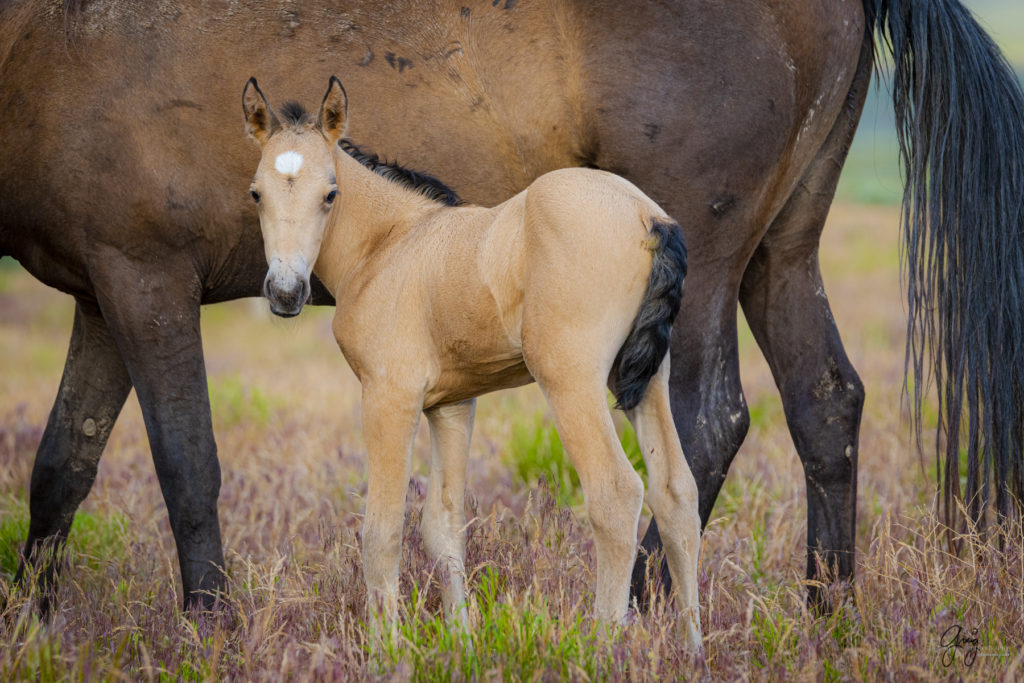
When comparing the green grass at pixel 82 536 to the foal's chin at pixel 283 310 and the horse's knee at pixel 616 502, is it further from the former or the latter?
the horse's knee at pixel 616 502

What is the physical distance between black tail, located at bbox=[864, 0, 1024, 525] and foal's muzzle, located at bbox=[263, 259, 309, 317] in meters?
2.28

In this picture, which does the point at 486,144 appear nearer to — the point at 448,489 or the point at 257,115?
the point at 257,115

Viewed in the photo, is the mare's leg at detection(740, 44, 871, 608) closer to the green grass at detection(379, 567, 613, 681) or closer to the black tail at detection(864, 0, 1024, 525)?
the black tail at detection(864, 0, 1024, 525)

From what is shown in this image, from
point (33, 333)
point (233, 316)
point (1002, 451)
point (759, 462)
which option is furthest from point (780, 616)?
point (233, 316)

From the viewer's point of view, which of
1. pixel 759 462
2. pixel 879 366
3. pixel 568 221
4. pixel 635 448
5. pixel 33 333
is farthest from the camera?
pixel 33 333

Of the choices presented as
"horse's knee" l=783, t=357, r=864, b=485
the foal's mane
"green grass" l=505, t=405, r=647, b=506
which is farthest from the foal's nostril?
"green grass" l=505, t=405, r=647, b=506

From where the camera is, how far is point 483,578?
3.22 metres

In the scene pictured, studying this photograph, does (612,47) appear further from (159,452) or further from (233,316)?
(233,316)

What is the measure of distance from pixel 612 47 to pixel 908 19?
1.27 m

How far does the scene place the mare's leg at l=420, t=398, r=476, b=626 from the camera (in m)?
3.35

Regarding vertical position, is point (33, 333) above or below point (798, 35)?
above

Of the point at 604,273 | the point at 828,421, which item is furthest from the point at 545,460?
the point at 604,273

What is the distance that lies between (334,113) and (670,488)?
1.56 m

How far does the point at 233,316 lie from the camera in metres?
19.6
